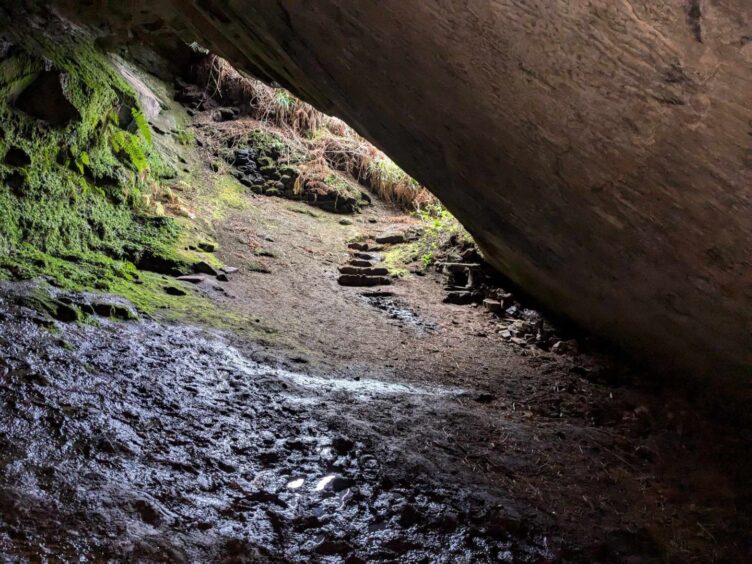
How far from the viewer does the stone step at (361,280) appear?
30.8 feet

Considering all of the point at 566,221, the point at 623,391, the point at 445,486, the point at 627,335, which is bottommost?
the point at 445,486

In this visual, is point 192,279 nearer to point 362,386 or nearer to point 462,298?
point 362,386

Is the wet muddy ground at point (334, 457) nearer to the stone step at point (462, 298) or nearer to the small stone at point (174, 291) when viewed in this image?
the small stone at point (174, 291)

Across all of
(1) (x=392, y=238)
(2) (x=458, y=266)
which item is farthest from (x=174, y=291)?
(1) (x=392, y=238)

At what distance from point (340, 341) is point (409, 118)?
3314 mm

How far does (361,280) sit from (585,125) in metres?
6.85

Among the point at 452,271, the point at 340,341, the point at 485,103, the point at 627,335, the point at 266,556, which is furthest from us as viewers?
the point at 452,271

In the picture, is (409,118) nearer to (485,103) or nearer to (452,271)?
(485,103)

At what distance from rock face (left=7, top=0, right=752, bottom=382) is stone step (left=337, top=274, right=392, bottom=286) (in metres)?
4.45

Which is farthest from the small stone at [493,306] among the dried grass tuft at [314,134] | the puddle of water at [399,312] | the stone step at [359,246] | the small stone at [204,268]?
the dried grass tuft at [314,134]

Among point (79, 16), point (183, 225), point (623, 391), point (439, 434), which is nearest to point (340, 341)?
point (439, 434)

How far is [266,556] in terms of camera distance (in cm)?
252

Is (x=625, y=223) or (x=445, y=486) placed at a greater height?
(x=625, y=223)

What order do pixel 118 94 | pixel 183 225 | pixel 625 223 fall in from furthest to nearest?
pixel 183 225
pixel 118 94
pixel 625 223
